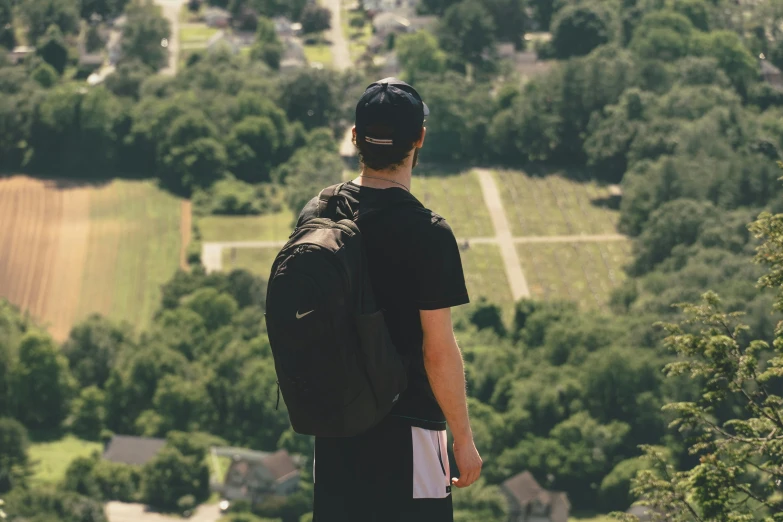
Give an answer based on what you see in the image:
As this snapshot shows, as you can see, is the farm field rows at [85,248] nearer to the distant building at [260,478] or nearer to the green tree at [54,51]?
the distant building at [260,478]

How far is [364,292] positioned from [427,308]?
1.28 feet

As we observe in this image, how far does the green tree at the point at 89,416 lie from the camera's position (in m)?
57.7

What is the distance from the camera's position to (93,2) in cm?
10719

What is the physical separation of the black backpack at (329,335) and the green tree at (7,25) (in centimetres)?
9678

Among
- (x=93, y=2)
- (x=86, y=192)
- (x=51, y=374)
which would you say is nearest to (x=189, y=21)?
(x=93, y=2)

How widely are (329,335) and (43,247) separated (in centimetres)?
6699

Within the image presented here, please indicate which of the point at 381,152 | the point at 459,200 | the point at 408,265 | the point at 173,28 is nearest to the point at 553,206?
the point at 459,200

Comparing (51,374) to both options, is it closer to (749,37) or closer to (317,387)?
(317,387)

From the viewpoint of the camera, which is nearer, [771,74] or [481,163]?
[481,163]

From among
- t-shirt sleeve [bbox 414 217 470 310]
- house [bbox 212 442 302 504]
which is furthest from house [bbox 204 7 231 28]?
t-shirt sleeve [bbox 414 217 470 310]

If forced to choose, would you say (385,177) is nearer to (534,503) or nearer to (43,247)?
(534,503)

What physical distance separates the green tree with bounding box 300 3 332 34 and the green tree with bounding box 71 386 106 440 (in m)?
51.3

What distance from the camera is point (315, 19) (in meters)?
104

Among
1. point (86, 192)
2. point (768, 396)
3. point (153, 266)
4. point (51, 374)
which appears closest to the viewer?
point (768, 396)
